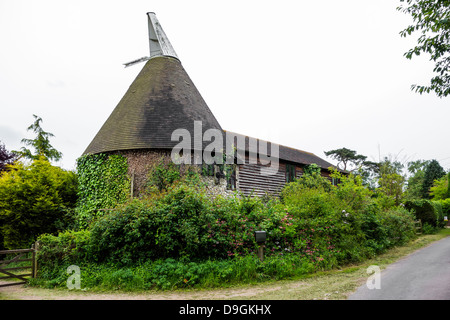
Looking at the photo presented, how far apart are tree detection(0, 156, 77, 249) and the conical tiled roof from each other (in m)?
2.49

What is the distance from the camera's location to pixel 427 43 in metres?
8.03

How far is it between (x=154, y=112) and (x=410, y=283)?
12.2 m

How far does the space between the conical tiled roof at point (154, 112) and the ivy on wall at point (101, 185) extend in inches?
22.1

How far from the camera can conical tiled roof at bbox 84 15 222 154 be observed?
13484mm

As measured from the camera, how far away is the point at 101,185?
44.0 feet

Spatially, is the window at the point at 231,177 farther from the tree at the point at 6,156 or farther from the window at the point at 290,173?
the tree at the point at 6,156

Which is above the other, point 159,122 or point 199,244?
point 159,122

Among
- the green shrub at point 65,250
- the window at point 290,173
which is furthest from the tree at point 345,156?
the green shrub at point 65,250

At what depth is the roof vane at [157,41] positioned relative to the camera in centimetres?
1797

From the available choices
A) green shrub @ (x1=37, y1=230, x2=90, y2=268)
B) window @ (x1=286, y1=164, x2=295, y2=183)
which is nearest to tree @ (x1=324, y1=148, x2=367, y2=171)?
window @ (x1=286, y1=164, x2=295, y2=183)

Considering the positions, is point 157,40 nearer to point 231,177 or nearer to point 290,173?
point 231,177

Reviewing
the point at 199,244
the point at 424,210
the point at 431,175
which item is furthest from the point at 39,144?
the point at 431,175

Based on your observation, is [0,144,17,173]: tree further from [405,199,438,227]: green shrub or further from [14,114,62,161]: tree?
[405,199,438,227]: green shrub

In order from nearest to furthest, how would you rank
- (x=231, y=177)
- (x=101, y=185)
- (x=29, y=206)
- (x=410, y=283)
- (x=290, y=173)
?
(x=410, y=283) < (x=29, y=206) < (x=101, y=185) < (x=231, y=177) < (x=290, y=173)
